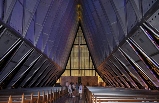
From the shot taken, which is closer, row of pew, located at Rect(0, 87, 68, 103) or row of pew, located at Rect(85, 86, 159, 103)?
row of pew, located at Rect(0, 87, 68, 103)

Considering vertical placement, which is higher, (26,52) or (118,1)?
(118,1)

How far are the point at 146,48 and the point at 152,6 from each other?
Result: 13.3 ft

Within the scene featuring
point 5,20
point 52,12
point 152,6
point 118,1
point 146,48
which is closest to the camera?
point 152,6

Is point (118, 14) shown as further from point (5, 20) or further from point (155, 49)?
point (5, 20)

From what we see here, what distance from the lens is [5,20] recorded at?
1120cm

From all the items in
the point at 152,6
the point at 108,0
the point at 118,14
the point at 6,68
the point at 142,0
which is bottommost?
the point at 6,68

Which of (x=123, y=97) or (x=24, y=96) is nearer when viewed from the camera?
(x=123, y=97)

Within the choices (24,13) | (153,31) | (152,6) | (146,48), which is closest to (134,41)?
(146,48)

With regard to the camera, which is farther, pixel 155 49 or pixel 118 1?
pixel 118 1

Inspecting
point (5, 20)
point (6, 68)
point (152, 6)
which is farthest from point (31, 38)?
point (152, 6)

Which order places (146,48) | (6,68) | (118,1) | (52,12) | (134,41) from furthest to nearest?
1. (52,12)
2. (6,68)
3. (118,1)
4. (134,41)
5. (146,48)

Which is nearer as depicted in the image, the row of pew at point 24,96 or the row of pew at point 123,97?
the row of pew at point 24,96

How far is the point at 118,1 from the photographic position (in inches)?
554

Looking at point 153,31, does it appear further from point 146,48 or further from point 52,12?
point 52,12
